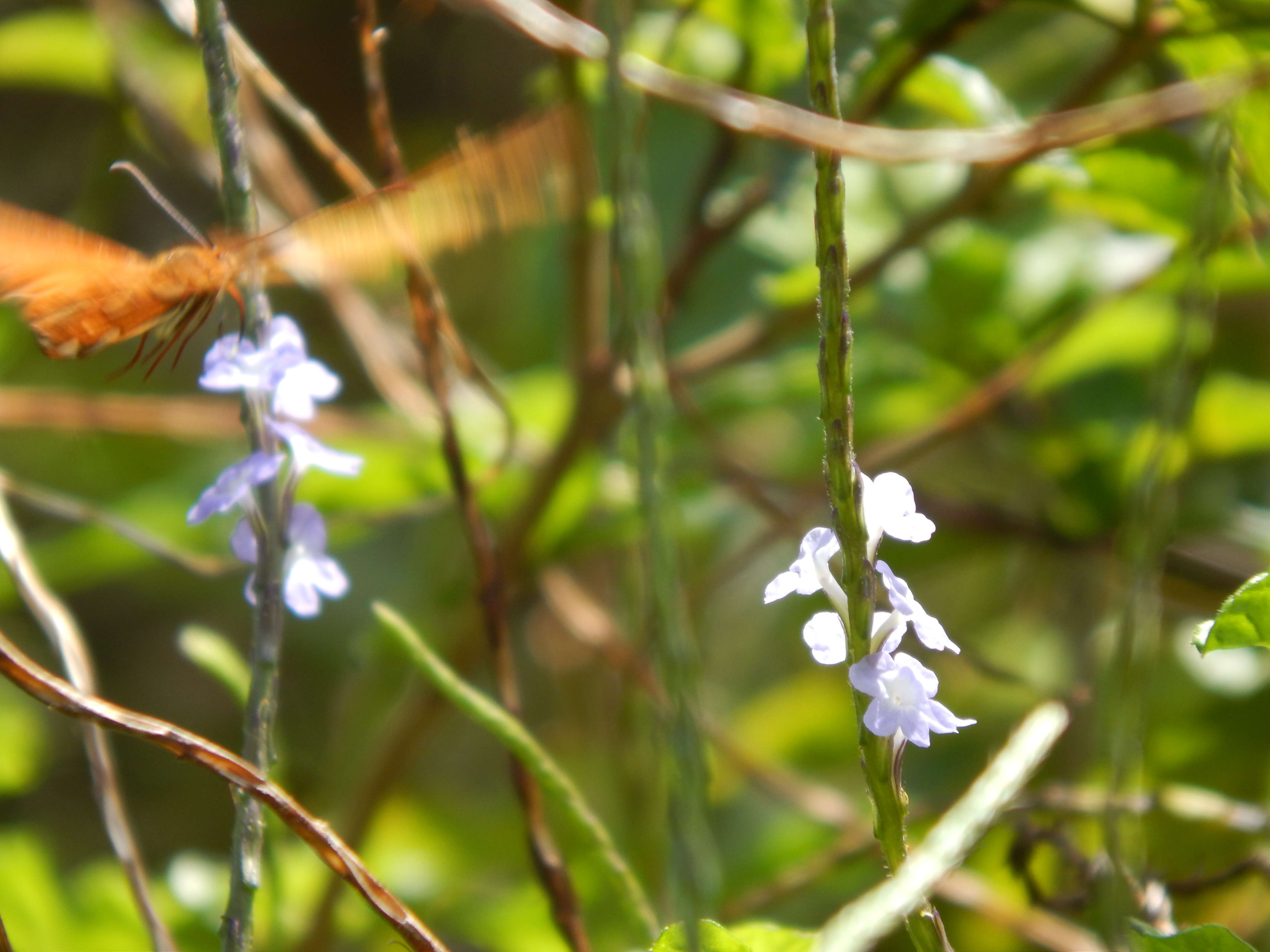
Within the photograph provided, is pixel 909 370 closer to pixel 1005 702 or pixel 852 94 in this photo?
pixel 852 94

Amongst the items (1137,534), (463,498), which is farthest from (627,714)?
(1137,534)

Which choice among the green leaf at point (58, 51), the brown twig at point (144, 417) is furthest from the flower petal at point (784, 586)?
the green leaf at point (58, 51)

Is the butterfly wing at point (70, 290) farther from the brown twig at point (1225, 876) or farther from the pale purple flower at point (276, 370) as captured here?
the brown twig at point (1225, 876)

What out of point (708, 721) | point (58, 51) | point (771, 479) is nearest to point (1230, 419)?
point (771, 479)

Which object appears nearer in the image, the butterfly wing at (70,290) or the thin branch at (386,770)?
the butterfly wing at (70,290)

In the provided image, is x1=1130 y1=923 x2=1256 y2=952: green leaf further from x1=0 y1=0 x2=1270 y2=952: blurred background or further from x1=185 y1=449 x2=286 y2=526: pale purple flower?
x1=185 y1=449 x2=286 y2=526: pale purple flower

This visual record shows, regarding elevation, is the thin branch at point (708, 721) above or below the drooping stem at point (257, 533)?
above
